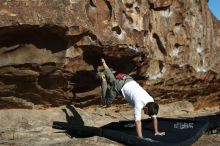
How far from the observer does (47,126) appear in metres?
8.58

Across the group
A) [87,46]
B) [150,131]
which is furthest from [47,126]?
[150,131]

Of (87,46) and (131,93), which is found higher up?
A: (87,46)

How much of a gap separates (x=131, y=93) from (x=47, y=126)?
68.2 inches

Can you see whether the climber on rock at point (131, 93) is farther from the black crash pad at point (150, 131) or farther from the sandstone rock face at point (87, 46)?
the sandstone rock face at point (87, 46)

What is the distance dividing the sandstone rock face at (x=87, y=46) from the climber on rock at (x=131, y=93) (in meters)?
0.46

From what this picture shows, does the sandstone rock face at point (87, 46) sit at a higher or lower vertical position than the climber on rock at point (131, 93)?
higher

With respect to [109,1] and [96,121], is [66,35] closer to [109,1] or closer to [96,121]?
[109,1]

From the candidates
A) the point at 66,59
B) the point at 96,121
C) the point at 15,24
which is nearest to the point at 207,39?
the point at 96,121

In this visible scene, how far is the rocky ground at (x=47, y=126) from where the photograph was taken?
764 centimetres

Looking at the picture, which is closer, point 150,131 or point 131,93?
point 131,93

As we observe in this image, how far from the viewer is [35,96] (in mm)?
8617

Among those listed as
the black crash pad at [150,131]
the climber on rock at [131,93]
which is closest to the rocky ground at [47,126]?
the black crash pad at [150,131]

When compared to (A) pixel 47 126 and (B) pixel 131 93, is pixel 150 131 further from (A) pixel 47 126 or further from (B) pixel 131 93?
(A) pixel 47 126

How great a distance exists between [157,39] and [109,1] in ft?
6.18
